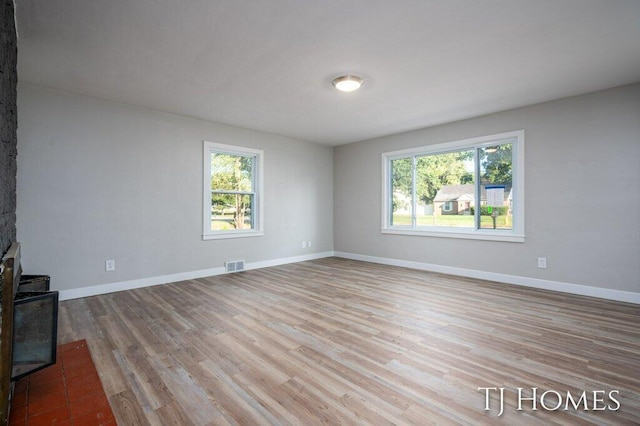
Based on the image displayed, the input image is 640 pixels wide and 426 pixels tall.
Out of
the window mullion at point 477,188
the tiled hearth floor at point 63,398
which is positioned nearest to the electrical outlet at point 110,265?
the tiled hearth floor at point 63,398

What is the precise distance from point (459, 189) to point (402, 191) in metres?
1.08

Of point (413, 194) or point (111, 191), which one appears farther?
point (413, 194)

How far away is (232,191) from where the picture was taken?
5266mm

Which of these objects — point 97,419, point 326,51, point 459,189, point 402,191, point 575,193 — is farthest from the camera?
point 402,191

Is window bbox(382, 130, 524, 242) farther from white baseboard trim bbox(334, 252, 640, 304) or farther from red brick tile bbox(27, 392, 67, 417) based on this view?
red brick tile bbox(27, 392, 67, 417)

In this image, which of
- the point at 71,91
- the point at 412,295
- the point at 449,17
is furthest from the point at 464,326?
the point at 71,91

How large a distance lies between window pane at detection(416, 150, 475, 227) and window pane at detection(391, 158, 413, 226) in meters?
0.16

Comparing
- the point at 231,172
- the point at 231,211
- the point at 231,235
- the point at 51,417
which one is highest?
the point at 231,172

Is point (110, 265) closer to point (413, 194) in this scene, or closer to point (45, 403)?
point (45, 403)

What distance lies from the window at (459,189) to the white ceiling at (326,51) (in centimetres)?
81

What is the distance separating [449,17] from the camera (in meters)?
2.26

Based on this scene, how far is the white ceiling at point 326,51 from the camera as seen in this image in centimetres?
219

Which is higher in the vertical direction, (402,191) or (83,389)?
(402,191)

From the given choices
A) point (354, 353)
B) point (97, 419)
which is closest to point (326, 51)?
point (354, 353)
